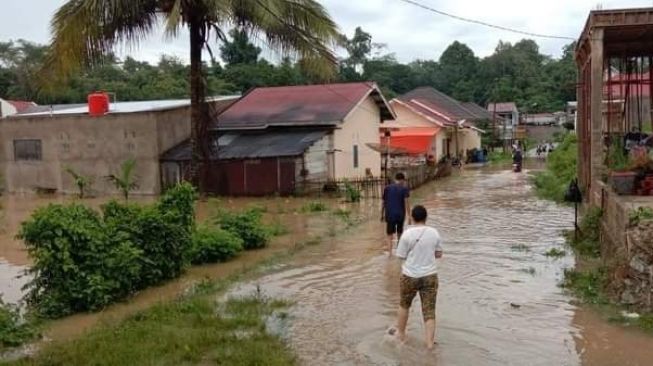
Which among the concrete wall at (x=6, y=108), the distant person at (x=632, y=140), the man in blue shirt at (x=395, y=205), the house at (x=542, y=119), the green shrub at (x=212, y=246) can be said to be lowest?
the green shrub at (x=212, y=246)

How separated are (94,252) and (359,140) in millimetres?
21958

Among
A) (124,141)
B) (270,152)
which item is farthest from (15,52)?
(270,152)

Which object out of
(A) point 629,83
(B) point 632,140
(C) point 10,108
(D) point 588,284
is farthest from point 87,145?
(D) point 588,284

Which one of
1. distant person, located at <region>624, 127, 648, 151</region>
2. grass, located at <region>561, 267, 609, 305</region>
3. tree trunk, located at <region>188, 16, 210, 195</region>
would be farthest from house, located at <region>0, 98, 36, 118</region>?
grass, located at <region>561, 267, 609, 305</region>

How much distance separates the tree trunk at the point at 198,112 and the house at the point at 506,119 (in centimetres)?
3981

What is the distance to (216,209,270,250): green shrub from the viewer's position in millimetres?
13836

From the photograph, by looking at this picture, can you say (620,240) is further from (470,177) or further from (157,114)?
(470,177)

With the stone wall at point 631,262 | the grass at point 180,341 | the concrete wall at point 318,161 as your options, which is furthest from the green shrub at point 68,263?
the concrete wall at point 318,161

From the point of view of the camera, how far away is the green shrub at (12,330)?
7.57 meters

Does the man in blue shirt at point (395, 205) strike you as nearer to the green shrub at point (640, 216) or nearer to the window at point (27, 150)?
the green shrub at point (640, 216)

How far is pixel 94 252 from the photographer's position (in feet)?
30.3

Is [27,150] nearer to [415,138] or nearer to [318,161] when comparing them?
[318,161]

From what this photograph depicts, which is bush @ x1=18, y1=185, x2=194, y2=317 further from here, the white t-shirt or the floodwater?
the white t-shirt

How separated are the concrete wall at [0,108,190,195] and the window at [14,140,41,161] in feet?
0.74
